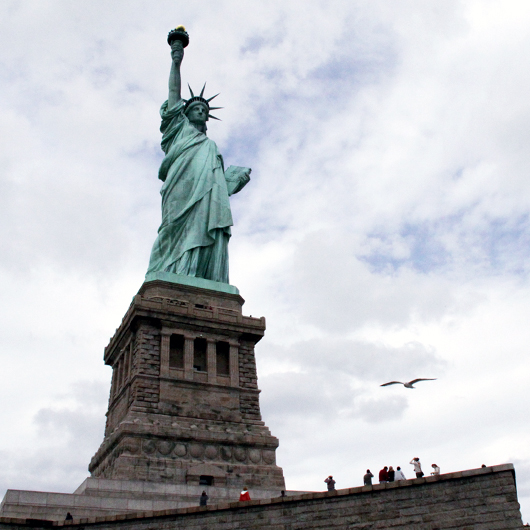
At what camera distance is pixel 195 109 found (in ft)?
145

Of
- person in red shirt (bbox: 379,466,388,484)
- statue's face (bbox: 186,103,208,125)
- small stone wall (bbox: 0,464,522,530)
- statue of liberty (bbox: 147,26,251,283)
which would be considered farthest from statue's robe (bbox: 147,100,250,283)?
small stone wall (bbox: 0,464,522,530)

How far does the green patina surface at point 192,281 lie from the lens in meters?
35.9

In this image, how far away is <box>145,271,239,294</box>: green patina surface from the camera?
3588 cm

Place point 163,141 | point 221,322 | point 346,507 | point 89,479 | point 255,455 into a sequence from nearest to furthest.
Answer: point 346,507 → point 89,479 → point 255,455 → point 221,322 → point 163,141

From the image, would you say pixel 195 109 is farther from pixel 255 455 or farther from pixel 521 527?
pixel 521 527

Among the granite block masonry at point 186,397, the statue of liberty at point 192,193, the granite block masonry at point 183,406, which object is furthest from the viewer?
the statue of liberty at point 192,193

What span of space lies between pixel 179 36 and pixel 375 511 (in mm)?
36710

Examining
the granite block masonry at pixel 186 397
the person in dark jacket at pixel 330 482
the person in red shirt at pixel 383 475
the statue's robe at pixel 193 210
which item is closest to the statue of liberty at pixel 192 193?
the statue's robe at pixel 193 210

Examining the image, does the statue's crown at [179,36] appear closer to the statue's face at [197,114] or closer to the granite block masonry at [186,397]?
the statue's face at [197,114]

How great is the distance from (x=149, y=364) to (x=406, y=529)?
55.2 feet

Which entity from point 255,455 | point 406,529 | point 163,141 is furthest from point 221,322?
point 406,529

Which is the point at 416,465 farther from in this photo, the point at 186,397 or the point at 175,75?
the point at 175,75

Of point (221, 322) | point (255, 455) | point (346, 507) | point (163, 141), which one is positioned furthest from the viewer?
point (163, 141)

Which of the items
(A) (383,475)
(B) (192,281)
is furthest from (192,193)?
(A) (383,475)
